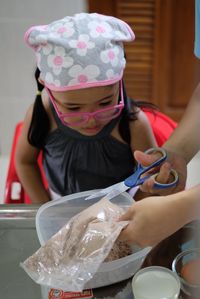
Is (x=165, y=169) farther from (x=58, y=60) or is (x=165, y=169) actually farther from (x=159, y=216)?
(x=58, y=60)

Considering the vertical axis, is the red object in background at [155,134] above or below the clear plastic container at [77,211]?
below

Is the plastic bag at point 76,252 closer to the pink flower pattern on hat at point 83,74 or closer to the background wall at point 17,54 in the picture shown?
the pink flower pattern on hat at point 83,74

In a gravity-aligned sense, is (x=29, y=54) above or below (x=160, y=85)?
above

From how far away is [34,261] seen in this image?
64 cm

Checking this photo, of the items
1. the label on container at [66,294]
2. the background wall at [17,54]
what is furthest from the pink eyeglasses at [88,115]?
the background wall at [17,54]

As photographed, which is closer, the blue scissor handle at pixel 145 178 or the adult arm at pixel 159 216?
the adult arm at pixel 159 216

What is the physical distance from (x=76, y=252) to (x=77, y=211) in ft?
0.56

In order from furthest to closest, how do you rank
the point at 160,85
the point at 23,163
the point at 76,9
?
the point at 160,85 → the point at 76,9 → the point at 23,163

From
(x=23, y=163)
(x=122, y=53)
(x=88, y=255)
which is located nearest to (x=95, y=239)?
(x=88, y=255)

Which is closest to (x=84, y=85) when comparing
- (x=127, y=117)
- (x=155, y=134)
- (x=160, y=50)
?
(x=127, y=117)

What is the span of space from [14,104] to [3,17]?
1.34 feet

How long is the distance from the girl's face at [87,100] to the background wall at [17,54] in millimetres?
885

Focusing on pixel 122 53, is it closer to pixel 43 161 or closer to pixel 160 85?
pixel 43 161

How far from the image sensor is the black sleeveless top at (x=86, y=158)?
1.08 metres
